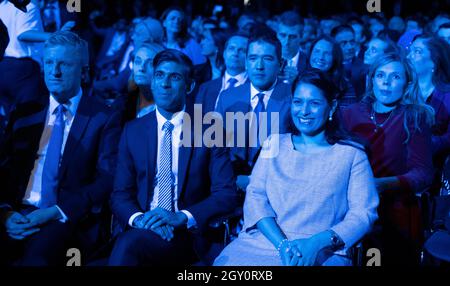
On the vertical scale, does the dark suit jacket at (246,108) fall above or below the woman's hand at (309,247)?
above

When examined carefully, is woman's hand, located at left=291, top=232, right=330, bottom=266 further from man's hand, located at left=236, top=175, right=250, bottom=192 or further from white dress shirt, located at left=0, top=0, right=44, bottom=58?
white dress shirt, located at left=0, top=0, right=44, bottom=58

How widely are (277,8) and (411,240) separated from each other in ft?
30.7

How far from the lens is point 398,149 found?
10.7 feet

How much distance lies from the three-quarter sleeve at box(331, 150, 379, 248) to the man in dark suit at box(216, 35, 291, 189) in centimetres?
101

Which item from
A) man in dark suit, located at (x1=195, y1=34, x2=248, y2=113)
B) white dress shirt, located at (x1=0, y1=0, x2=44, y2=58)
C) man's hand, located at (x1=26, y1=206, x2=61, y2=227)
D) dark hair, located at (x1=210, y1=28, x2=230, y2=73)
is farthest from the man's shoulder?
dark hair, located at (x1=210, y1=28, x2=230, y2=73)

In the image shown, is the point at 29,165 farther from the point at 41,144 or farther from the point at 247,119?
the point at 247,119

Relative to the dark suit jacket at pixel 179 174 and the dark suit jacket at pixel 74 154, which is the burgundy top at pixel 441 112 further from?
the dark suit jacket at pixel 74 154

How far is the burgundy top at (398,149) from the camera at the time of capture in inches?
124

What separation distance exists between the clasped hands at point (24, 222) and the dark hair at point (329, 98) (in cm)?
127

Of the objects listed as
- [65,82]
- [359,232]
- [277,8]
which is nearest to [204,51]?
[65,82]

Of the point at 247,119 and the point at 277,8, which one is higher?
the point at 277,8

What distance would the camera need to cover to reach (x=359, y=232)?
251cm

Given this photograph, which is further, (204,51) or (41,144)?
(204,51)

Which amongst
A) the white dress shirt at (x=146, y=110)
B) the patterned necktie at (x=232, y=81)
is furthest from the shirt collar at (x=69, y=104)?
the patterned necktie at (x=232, y=81)
